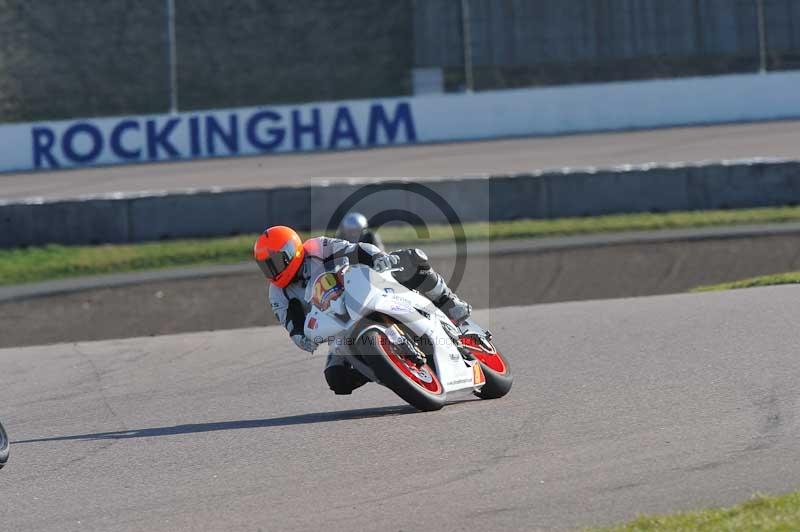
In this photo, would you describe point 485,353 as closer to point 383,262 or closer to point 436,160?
point 383,262

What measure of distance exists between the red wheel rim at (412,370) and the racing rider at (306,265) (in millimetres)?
515

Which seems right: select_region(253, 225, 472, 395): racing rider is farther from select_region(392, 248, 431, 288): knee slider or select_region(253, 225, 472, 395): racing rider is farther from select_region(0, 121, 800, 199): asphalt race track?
select_region(0, 121, 800, 199): asphalt race track

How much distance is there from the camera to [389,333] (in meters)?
7.36

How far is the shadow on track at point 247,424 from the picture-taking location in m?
7.99

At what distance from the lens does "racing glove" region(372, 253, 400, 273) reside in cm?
753

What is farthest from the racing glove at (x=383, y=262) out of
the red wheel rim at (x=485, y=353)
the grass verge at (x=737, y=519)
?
the grass verge at (x=737, y=519)

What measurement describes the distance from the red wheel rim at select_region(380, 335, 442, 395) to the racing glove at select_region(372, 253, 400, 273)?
1.51 ft

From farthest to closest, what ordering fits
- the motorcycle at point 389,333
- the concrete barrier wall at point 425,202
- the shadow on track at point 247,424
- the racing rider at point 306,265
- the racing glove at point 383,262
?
1. the concrete barrier wall at point 425,202
2. the shadow on track at point 247,424
3. the racing rider at point 306,265
4. the racing glove at point 383,262
5. the motorcycle at point 389,333

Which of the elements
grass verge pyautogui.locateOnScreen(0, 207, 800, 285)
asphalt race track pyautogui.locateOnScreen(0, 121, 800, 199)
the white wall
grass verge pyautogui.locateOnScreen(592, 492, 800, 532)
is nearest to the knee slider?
grass verge pyautogui.locateOnScreen(592, 492, 800, 532)

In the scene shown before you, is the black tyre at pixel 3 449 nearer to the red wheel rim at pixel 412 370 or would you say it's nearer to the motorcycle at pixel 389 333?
the motorcycle at pixel 389 333

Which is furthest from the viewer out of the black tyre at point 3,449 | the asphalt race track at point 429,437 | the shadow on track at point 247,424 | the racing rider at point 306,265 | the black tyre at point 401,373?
the shadow on track at point 247,424

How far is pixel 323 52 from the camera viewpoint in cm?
3853

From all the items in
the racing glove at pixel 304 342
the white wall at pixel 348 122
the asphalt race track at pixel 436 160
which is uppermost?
the white wall at pixel 348 122

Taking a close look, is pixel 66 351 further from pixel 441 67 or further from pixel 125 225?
pixel 441 67
